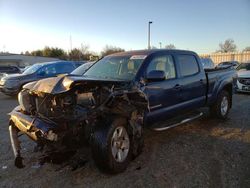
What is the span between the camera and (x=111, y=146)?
3338 millimetres

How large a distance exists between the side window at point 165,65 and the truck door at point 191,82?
25 centimetres

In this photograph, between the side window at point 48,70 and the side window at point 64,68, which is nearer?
the side window at point 48,70

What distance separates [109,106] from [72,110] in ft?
1.78

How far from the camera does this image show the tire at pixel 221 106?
630 cm

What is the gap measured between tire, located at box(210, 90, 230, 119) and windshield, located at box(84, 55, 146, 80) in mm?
2979

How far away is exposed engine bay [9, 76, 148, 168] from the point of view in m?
3.12

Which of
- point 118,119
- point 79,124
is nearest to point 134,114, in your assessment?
point 118,119

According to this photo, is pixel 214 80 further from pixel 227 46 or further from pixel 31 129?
pixel 227 46

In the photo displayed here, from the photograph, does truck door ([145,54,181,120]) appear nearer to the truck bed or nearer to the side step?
the side step

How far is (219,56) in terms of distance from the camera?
3048cm

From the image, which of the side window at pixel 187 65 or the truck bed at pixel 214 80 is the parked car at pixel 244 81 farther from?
the side window at pixel 187 65

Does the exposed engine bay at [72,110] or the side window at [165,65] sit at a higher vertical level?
the side window at [165,65]

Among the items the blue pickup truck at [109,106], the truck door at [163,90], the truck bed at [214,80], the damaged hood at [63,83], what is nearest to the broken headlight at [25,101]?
the blue pickup truck at [109,106]

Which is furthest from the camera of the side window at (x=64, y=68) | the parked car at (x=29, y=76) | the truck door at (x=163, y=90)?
the side window at (x=64, y=68)
